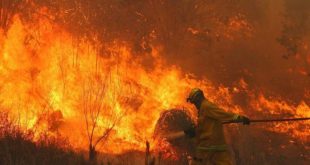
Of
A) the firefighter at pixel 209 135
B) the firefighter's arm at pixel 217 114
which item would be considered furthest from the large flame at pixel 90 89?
the firefighter's arm at pixel 217 114

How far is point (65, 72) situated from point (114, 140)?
3.65m

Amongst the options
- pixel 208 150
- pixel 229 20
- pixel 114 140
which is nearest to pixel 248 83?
pixel 229 20

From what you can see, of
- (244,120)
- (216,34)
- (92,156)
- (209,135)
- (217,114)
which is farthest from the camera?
(216,34)

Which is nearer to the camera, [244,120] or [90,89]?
[244,120]

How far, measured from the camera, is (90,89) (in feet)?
59.4

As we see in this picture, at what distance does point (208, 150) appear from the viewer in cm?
1006

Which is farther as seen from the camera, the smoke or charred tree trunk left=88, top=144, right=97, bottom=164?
the smoke

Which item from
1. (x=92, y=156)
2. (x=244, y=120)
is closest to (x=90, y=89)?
(x=92, y=156)

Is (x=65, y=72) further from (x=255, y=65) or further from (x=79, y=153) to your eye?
(x=255, y=65)

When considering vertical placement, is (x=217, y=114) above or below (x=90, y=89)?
below

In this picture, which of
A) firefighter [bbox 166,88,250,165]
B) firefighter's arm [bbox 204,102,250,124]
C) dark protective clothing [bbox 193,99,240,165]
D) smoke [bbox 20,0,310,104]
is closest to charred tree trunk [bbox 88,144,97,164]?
firefighter [bbox 166,88,250,165]

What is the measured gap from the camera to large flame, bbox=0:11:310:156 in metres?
17.3

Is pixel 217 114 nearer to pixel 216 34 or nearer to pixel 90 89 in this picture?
pixel 90 89

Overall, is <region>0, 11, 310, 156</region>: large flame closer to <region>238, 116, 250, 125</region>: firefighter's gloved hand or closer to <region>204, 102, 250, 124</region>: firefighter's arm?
<region>204, 102, 250, 124</region>: firefighter's arm
